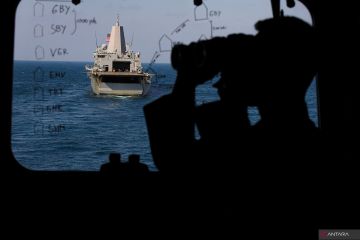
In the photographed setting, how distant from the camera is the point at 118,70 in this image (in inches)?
1564

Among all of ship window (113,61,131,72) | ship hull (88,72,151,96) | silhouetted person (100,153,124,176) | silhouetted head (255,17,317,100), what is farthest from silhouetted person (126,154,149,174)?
ship window (113,61,131,72)

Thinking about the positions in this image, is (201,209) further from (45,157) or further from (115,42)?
(45,157)

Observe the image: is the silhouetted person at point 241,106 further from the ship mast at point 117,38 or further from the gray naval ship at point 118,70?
the gray naval ship at point 118,70

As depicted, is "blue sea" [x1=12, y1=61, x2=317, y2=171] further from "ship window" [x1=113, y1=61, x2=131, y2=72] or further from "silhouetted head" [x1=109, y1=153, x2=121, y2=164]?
"silhouetted head" [x1=109, y1=153, x2=121, y2=164]

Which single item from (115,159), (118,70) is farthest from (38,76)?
(118,70)

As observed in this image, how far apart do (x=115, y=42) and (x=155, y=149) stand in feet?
106

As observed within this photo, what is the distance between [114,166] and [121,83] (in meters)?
43.8

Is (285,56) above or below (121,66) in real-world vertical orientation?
below

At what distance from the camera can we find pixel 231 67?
1263 millimetres

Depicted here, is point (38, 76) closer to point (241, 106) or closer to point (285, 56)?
point (241, 106)

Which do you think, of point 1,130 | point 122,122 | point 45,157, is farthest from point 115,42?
point 1,130

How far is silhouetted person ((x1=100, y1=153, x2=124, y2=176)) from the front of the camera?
65.3 inches

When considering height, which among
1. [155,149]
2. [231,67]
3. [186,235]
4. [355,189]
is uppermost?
[231,67]

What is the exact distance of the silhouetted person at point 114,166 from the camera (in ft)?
5.44
